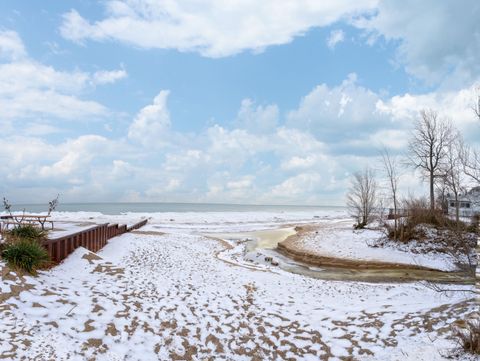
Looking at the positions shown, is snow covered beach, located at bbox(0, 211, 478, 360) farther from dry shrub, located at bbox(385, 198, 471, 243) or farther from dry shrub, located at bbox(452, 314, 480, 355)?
dry shrub, located at bbox(385, 198, 471, 243)

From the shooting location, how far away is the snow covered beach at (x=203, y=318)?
6293 millimetres

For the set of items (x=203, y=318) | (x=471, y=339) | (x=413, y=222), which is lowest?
(x=203, y=318)

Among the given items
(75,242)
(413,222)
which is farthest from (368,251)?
(75,242)

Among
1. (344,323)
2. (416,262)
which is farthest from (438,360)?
(416,262)

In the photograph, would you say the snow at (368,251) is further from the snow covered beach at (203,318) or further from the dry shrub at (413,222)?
the snow covered beach at (203,318)

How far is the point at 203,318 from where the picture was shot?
315 inches

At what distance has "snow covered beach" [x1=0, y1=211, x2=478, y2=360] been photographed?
6293 mm

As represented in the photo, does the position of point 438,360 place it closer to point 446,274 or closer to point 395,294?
point 395,294

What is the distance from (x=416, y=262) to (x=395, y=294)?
29.6 feet

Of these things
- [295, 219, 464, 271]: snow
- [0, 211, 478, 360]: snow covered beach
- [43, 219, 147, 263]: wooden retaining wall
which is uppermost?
[43, 219, 147, 263]: wooden retaining wall

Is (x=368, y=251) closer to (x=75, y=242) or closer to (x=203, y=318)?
(x=203, y=318)

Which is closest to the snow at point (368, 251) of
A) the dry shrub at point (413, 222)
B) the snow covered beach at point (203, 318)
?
the dry shrub at point (413, 222)

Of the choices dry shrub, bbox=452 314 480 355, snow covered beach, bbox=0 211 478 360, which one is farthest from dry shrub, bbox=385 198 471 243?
dry shrub, bbox=452 314 480 355

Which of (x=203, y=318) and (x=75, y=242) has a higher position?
(x=75, y=242)
